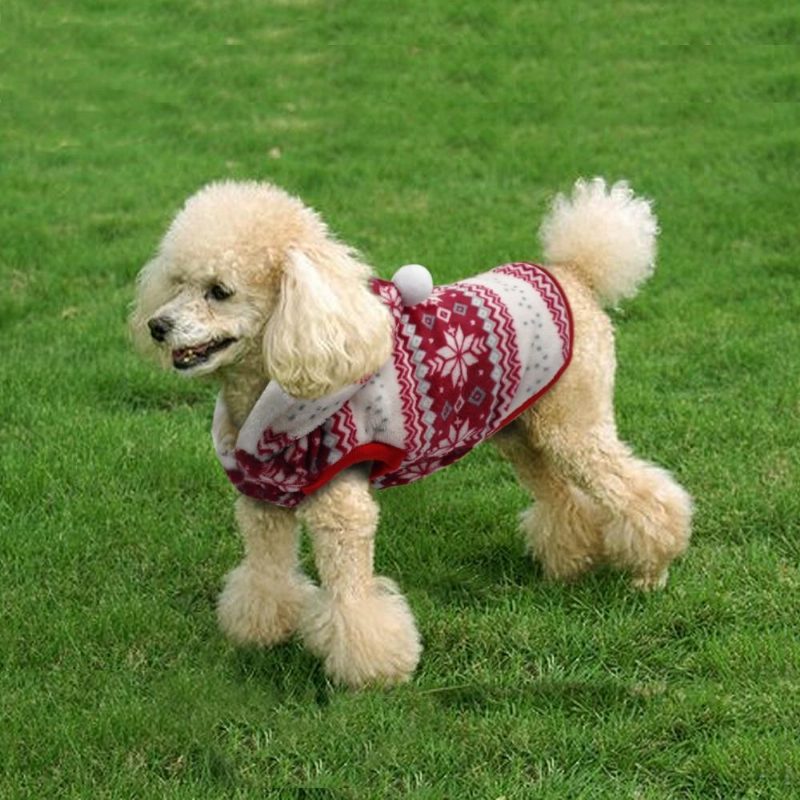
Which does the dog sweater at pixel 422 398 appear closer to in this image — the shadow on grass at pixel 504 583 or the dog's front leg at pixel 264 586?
the dog's front leg at pixel 264 586

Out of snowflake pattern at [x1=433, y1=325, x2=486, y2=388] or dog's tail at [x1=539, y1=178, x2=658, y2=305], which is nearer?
snowflake pattern at [x1=433, y1=325, x2=486, y2=388]

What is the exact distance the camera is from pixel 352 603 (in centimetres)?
382

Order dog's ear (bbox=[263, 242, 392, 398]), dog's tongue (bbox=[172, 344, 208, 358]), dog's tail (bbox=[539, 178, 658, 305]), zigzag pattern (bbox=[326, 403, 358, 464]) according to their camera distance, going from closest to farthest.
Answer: dog's ear (bbox=[263, 242, 392, 398])
dog's tongue (bbox=[172, 344, 208, 358])
zigzag pattern (bbox=[326, 403, 358, 464])
dog's tail (bbox=[539, 178, 658, 305])

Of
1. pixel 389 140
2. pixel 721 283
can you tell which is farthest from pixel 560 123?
pixel 721 283

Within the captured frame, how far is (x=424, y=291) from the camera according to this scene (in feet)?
12.7

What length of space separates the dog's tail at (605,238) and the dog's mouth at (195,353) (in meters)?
1.37

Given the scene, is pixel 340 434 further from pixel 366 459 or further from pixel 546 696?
pixel 546 696

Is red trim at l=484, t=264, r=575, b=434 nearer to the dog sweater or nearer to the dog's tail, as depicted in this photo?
the dog sweater

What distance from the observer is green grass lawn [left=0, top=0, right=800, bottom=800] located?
11.5 ft

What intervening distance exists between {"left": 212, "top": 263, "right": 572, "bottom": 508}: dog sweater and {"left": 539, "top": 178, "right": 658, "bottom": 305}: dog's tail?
21 cm

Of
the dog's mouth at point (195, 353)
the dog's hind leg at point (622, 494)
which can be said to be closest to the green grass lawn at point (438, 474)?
the dog's hind leg at point (622, 494)

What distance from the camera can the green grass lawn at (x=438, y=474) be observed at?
3.51m

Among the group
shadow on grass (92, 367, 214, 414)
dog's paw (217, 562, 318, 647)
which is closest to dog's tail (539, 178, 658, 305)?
dog's paw (217, 562, 318, 647)

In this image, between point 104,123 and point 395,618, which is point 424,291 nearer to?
point 395,618
